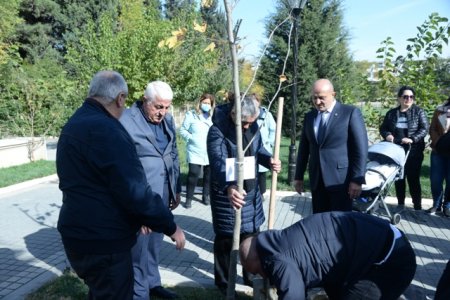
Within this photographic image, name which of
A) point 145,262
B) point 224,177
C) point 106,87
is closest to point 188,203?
point 145,262

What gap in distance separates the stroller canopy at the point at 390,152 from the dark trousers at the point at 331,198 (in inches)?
69.3

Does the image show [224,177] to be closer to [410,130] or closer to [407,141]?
[407,141]

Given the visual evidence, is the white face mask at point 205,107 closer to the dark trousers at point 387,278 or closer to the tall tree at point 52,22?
the dark trousers at point 387,278

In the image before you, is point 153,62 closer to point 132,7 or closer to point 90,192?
point 90,192

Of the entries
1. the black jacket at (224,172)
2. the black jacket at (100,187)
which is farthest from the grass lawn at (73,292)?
the black jacket at (100,187)

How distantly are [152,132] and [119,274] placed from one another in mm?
1311

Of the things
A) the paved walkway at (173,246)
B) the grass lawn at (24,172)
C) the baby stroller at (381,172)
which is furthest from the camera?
the grass lawn at (24,172)

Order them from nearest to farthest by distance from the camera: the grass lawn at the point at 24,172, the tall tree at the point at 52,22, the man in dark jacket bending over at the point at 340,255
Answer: the man in dark jacket bending over at the point at 340,255
the grass lawn at the point at 24,172
the tall tree at the point at 52,22

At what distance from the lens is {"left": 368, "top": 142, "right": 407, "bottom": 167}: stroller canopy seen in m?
5.39

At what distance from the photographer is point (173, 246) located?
5.23 m

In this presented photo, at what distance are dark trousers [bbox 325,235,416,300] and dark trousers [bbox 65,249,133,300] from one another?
138 centimetres

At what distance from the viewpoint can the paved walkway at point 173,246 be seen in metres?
4.10

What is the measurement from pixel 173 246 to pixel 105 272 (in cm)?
296

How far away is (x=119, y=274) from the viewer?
2.34m
